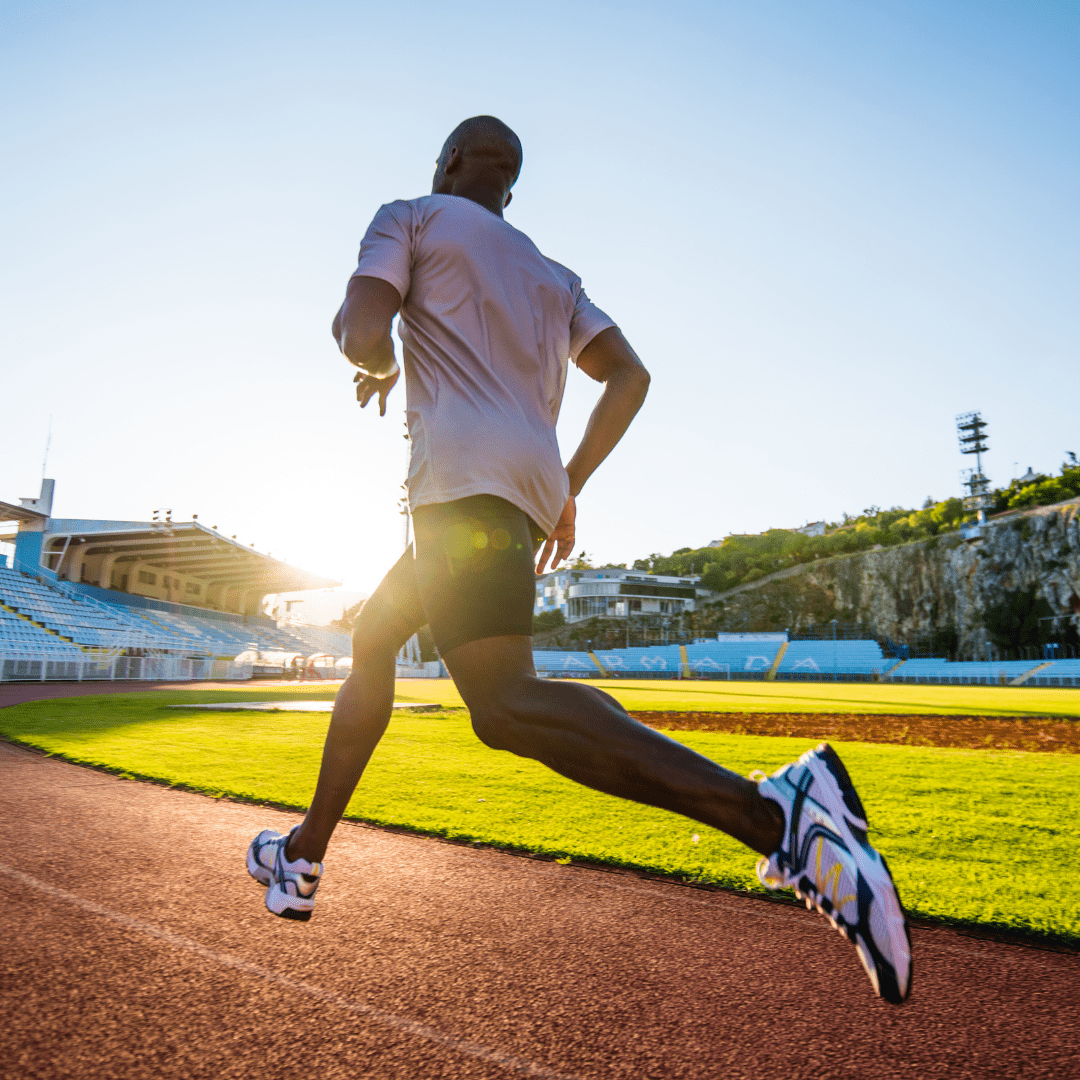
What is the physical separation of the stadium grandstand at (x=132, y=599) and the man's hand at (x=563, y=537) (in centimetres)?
2158

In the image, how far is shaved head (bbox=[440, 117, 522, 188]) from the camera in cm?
192

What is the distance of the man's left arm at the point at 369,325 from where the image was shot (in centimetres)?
158

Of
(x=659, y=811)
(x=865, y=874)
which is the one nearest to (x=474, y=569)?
(x=865, y=874)

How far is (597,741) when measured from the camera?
4.38ft

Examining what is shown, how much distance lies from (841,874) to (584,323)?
145 cm

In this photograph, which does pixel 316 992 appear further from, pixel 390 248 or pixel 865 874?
pixel 390 248

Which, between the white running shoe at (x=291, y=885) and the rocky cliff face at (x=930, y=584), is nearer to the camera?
the white running shoe at (x=291, y=885)

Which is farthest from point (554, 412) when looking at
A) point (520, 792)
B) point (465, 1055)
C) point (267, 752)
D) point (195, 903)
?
point (267, 752)

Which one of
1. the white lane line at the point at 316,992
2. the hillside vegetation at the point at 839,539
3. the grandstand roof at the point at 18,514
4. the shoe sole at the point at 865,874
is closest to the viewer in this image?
the shoe sole at the point at 865,874

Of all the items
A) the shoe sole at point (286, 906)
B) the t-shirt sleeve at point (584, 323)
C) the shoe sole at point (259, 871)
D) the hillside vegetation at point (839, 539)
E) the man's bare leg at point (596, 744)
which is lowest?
the shoe sole at point (286, 906)

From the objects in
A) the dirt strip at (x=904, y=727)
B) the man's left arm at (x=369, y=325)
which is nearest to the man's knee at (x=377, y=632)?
the man's left arm at (x=369, y=325)

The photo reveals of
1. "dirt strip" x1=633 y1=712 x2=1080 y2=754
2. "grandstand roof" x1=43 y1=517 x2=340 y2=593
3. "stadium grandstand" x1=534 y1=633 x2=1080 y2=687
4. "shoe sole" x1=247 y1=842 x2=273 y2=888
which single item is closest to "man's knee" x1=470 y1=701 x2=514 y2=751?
"shoe sole" x1=247 y1=842 x2=273 y2=888

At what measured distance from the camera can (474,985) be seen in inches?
68.1

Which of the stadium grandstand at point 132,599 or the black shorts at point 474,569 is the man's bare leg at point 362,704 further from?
the stadium grandstand at point 132,599
